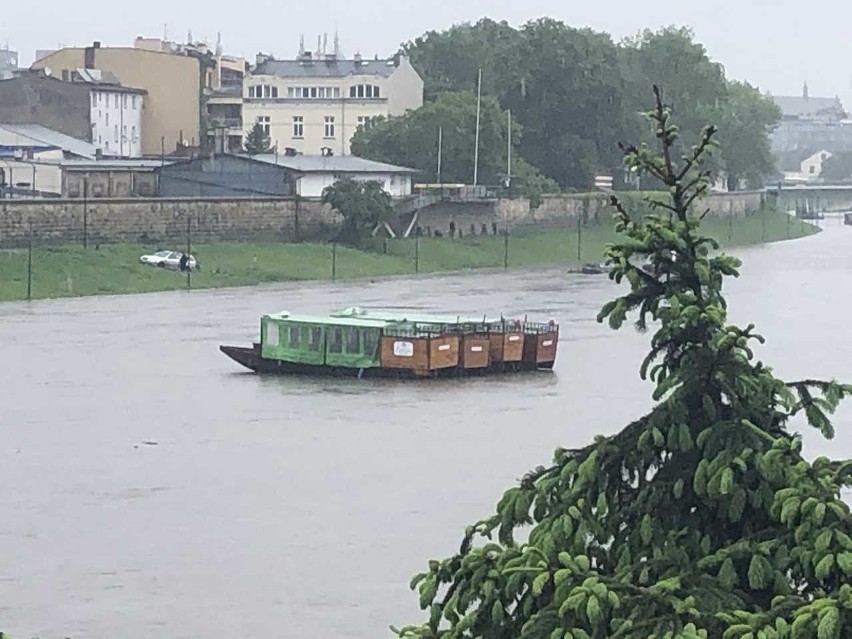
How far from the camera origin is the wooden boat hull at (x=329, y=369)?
2920cm

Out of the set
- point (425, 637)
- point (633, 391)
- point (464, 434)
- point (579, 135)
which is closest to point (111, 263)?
point (633, 391)

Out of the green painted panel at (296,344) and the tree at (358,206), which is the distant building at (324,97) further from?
the green painted panel at (296,344)

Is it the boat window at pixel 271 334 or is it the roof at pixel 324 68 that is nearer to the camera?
the boat window at pixel 271 334

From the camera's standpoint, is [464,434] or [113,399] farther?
[113,399]

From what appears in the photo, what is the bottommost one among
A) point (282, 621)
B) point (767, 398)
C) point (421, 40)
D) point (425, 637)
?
point (282, 621)

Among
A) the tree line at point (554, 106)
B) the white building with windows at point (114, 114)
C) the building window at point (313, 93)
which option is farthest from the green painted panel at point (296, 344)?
the building window at point (313, 93)

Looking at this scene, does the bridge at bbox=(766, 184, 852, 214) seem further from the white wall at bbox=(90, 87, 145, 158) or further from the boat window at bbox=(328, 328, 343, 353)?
the boat window at bbox=(328, 328, 343, 353)

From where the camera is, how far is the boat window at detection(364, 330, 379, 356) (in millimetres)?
29250

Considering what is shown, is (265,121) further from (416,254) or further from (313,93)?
(416,254)

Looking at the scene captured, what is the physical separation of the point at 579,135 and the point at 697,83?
1071cm

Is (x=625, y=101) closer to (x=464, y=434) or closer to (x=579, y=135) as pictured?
(x=579, y=135)

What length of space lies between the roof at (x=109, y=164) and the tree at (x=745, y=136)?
1161 inches

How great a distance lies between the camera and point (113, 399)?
25.6 meters

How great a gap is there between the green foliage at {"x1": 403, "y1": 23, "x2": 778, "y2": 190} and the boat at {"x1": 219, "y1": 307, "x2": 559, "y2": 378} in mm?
38038
